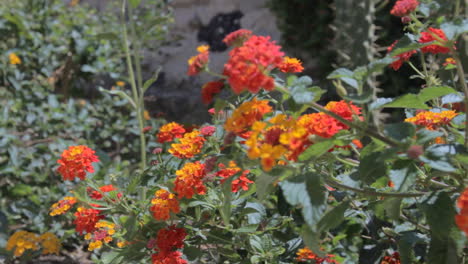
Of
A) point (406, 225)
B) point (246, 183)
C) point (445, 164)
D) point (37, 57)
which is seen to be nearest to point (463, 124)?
point (445, 164)

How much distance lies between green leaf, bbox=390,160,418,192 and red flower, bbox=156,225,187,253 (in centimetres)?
61

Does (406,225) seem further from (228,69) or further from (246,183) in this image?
(228,69)

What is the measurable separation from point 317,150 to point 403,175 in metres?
0.17

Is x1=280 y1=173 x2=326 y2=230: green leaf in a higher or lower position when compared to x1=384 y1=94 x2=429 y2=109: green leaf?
lower

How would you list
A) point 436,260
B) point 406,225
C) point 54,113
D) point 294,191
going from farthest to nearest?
point 54,113 < point 406,225 < point 436,260 < point 294,191

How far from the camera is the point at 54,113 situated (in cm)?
262

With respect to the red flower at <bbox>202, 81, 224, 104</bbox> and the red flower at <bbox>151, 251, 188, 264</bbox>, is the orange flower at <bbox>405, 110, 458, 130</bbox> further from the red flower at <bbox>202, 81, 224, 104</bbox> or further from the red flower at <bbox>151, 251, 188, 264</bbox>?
the red flower at <bbox>151, 251, 188, 264</bbox>

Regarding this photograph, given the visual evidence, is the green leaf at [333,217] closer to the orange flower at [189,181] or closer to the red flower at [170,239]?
the orange flower at [189,181]

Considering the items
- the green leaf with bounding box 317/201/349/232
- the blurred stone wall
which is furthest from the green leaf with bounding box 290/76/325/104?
the blurred stone wall

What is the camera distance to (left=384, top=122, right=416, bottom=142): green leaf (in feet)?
2.60

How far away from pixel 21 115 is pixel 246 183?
195 cm

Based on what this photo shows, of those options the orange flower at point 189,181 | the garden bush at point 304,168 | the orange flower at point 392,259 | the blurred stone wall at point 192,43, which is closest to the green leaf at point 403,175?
the garden bush at point 304,168

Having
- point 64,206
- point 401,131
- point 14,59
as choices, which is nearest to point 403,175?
point 401,131

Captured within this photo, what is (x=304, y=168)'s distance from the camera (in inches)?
38.0
